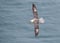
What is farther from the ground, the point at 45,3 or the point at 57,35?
the point at 45,3

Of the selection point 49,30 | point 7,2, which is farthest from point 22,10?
point 49,30

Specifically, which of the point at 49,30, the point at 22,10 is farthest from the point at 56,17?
the point at 22,10

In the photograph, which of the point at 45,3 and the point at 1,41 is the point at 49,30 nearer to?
the point at 45,3

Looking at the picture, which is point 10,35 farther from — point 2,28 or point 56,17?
point 56,17

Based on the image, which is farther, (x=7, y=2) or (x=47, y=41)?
(x=7, y=2)

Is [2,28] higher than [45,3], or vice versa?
[45,3]
